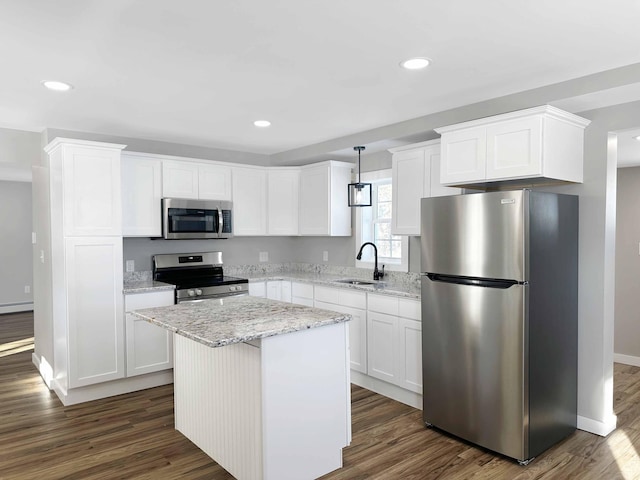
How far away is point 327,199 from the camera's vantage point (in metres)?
4.88

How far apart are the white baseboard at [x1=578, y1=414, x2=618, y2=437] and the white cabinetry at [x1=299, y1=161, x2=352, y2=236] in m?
2.74

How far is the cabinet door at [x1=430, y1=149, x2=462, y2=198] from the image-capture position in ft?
11.9

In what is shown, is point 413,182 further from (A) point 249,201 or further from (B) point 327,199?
(A) point 249,201

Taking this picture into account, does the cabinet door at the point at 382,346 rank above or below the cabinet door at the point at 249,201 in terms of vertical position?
below

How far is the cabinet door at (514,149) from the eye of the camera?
9.11 feet

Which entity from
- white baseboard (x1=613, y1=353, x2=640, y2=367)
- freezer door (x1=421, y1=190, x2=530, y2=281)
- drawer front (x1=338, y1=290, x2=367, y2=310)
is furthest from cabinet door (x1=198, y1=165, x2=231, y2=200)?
white baseboard (x1=613, y1=353, x2=640, y2=367)

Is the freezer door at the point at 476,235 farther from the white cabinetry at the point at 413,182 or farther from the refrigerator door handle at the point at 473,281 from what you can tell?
the white cabinetry at the point at 413,182

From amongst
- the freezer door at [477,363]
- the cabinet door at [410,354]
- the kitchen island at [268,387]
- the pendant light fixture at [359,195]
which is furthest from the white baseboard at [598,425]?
the pendant light fixture at [359,195]

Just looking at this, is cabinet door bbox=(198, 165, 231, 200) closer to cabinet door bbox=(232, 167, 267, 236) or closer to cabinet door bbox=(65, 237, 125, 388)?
cabinet door bbox=(232, 167, 267, 236)

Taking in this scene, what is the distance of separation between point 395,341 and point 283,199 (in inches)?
90.1

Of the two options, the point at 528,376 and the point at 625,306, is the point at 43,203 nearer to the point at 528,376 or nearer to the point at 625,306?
the point at 528,376

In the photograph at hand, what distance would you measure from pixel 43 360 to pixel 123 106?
2.65m

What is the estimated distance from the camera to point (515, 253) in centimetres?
269

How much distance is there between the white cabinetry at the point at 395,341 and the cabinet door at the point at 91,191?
2.34 m
